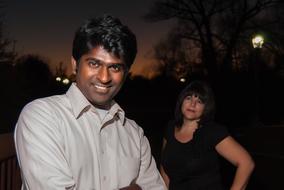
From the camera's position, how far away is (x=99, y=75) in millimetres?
1849

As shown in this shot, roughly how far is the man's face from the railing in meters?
0.79

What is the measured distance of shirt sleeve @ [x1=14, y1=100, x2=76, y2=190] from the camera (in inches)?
64.5

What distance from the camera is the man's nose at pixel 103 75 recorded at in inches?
72.6

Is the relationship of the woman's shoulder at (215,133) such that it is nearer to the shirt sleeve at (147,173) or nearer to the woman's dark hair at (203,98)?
the woman's dark hair at (203,98)

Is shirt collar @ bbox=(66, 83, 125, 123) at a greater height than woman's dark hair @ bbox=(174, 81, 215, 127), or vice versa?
shirt collar @ bbox=(66, 83, 125, 123)

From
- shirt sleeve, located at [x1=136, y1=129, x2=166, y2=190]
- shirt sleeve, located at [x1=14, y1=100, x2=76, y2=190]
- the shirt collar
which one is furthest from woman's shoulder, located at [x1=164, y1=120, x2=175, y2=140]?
shirt sleeve, located at [x1=14, y1=100, x2=76, y2=190]

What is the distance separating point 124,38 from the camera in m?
1.90

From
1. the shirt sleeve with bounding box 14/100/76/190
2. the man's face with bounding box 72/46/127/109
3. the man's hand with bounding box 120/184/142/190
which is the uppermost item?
the man's face with bounding box 72/46/127/109

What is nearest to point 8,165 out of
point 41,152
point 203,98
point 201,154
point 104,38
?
point 41,152

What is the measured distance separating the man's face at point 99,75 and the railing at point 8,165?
79 centimetres

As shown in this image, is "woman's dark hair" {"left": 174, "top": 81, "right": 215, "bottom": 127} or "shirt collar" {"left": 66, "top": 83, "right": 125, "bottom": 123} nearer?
"shirt collar" {"left": 66, "top": 83, "right": 125, "bottom": 123}

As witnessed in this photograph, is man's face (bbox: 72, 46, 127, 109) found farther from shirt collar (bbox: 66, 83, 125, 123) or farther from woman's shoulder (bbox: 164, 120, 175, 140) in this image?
woman's shoulder (bbox: 164, 120, 175, 140)

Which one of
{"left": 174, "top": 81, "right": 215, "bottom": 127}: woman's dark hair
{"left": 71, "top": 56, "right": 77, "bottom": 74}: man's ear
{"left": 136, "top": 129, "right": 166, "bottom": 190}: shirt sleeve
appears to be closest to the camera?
{"left": 71, "top": 56, "right": 77, "bottom": 74}: man's ear

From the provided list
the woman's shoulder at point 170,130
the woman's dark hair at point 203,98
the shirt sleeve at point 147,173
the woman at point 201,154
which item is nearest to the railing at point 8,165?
the shirt sleeve at point 147,173
